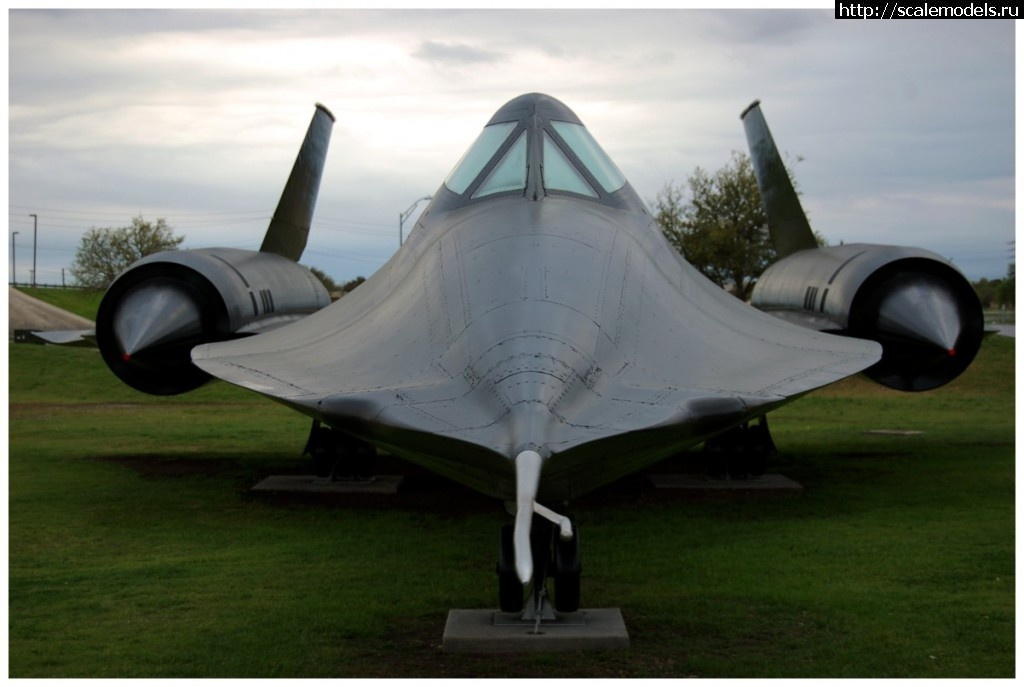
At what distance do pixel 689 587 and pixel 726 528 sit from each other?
7.38 feet

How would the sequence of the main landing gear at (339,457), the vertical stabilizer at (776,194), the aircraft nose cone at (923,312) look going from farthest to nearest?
the vertical stabilizer at (776,194) → the main landing gear at (339,457) → the aircraft nose cone at (923,312)

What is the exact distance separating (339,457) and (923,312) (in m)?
5.78

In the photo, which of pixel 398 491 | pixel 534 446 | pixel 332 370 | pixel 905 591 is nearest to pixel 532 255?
pixel 332 370

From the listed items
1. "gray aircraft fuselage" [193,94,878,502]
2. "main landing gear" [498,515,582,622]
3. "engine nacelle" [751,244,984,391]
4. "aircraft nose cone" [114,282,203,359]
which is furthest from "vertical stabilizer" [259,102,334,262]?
"main landing gear" [498,515,582,622]

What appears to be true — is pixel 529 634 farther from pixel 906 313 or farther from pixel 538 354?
pixel 906 313

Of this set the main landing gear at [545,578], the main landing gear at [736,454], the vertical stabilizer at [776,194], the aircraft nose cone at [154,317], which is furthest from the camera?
the vertical stabilizer at [776,194]

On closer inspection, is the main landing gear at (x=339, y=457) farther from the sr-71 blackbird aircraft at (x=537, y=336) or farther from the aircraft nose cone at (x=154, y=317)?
the aircraft nose cone at (x=154, y=317)

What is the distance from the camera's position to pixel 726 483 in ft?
38.3

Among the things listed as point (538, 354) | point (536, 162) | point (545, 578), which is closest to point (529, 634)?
point (545, 578)

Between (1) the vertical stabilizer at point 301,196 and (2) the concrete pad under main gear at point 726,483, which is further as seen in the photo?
(1) the vertical stabilizer at point 301,196

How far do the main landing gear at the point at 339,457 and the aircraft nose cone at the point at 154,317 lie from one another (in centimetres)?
256

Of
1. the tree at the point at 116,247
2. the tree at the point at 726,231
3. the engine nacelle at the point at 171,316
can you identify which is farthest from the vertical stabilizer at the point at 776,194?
the tree at the point at 116,247

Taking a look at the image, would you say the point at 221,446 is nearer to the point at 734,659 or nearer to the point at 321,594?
the point at 321,594

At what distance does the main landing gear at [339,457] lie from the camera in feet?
39.3
